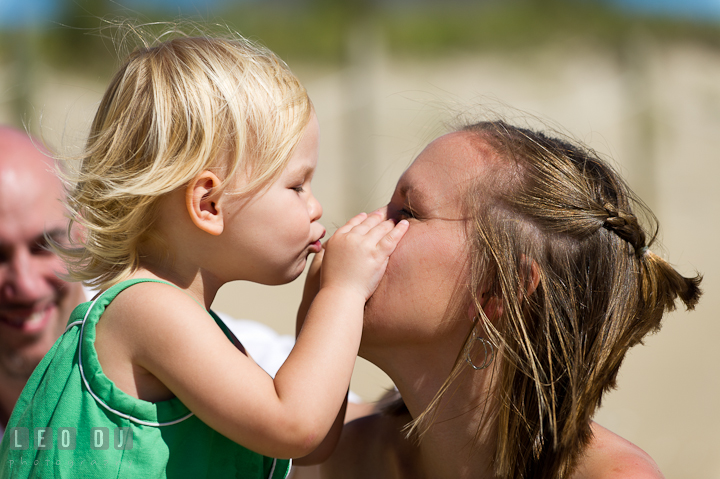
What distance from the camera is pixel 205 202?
192 cm

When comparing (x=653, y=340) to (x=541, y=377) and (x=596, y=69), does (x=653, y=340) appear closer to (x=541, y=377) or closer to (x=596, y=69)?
(x=541, y=377)

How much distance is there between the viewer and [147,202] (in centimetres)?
186

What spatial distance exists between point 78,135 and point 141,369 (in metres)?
1.14

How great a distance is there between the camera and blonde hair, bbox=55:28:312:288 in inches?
73.5

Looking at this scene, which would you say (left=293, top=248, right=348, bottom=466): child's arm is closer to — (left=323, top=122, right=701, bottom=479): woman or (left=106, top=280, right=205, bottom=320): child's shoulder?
(left=323, top=122, right=701, bottom=479): woman

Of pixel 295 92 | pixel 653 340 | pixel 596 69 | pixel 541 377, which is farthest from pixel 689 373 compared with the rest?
pixel 596 69

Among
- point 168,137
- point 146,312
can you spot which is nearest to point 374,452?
point 146,312

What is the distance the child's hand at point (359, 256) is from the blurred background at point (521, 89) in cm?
551

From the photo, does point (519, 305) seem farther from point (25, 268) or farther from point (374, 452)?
point (25, 268)

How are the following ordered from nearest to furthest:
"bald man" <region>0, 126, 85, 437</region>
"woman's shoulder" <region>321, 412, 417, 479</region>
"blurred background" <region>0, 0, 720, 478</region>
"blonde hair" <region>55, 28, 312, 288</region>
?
"blonde hair" <region>55, 28, 312, 288</region>
"woman's shoulder" <region>321, 412, 417, 479</region>
"bald man" <region>0, 126, 85, 437</region>
"blurred background" <region>0, 0, 720, 478</region>

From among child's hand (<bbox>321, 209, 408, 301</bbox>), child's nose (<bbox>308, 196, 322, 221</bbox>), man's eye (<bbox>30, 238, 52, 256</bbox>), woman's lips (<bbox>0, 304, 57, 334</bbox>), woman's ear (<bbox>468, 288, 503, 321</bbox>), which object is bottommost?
woman's lips (<bbox>0, 304, 57, 334</bbox>)
